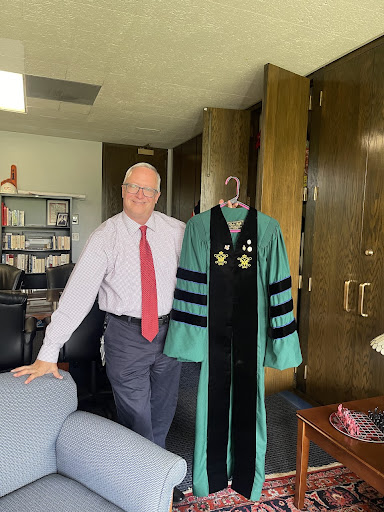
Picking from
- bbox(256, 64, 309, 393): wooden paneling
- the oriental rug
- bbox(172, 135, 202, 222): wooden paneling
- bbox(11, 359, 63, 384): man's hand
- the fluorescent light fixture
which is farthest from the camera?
bbox(172, 135, 202, 222): wooden paneling

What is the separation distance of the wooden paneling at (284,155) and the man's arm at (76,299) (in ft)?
5.06

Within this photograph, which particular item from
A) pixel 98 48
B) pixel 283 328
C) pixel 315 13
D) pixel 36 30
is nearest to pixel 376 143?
pixel 315 13

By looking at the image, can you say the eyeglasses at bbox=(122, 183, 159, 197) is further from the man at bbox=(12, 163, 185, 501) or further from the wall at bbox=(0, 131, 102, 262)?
the wall at bbox=(0, 131, 102, 262)

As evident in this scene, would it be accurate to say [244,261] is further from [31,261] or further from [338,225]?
[31,261]

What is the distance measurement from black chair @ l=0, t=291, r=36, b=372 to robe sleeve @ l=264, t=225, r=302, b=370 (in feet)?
4.95

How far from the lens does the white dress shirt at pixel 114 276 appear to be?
5.36 feet

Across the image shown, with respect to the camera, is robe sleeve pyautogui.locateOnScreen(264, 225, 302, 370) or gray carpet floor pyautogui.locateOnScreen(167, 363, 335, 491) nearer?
robe sleeve pyautogui.locateOnScreen(264, 225, 302, 370)

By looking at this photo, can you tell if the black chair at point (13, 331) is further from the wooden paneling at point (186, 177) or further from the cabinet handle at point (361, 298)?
the wooden paneling at point (186, 177)

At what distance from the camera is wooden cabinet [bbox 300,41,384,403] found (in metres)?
2.54

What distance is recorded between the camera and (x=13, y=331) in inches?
94.6

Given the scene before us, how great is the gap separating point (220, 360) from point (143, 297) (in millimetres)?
476

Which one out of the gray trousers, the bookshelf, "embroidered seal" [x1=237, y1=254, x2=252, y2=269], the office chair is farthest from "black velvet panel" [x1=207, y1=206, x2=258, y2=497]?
the bookshelf

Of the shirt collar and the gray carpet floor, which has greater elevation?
the shirt collar

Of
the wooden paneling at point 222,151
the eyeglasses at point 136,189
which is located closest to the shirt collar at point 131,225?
the eyeglasses at point 136,189
